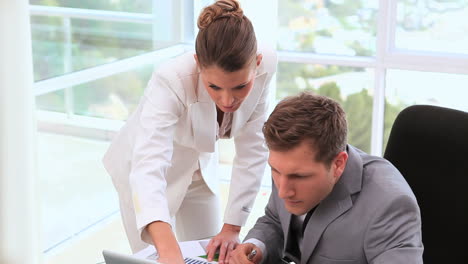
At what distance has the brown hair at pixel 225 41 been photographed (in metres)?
1.81

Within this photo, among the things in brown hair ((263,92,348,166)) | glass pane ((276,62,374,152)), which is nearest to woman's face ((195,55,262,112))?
brown hair ((263,92,348,166))

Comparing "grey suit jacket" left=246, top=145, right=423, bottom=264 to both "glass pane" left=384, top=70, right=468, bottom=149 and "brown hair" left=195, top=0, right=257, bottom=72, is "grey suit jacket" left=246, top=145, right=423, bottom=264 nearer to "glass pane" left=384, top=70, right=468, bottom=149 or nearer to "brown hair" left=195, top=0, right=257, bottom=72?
"brown hair" left=195, top=0, right=257, bottom=72

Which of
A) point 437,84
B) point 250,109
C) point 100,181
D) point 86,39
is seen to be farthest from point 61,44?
point 437,84

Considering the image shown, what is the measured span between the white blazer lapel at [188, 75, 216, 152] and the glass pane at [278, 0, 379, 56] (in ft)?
6.90

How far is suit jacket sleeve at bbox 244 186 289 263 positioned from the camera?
190 cm

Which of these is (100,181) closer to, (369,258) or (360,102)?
(360,102)

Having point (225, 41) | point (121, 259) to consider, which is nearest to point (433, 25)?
point (225, 41)

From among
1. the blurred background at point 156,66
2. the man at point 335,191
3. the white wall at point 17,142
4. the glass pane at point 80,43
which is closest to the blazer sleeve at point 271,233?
the man at point 335,191

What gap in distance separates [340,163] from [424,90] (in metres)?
2.50

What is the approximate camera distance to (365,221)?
1.66m

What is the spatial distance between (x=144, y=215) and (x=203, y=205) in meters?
0.51

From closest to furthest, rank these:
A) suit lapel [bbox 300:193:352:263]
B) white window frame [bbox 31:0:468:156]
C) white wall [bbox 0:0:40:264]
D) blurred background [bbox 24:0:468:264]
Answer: suit lapel [bbox 300:193:352:263], white wall [bbox 0:0:40:264], blurred background [bbox 24:0:468:264], white window frame [bbox 31:0:468:156]

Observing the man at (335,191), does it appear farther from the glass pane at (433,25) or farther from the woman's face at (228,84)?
the glass pane at (433,25)

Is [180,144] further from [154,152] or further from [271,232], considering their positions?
[271,232]
